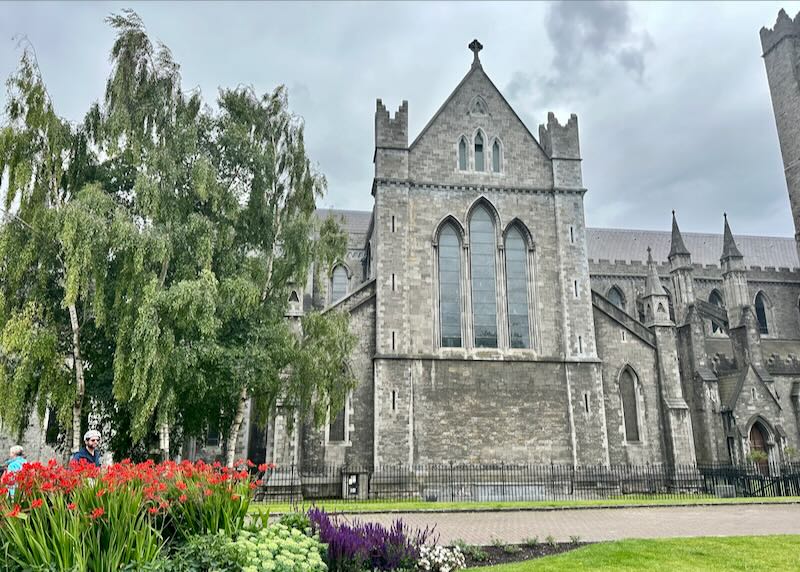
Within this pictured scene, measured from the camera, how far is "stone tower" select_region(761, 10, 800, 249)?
38.8 metres

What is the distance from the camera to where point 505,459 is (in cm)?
2159

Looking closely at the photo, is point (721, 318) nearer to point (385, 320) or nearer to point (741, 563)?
point (385, 320)

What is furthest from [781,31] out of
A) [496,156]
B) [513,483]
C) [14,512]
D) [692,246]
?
[14,512]

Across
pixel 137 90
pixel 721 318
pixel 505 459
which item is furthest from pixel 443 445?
pixel 721 318

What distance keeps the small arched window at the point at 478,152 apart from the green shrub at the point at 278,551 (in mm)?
20251

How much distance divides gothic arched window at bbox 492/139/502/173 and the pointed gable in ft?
0.14

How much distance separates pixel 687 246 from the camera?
44.0m

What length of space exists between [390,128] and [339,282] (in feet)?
40.9

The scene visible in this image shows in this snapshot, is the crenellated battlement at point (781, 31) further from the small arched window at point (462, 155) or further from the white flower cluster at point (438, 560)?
the white flower cluster at point (438, 560)

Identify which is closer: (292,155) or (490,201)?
(292,155)

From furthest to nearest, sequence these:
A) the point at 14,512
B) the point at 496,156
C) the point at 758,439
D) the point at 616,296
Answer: the point at 616,296 < the point at 758,439 < the point at 496,156 < the point at 14,512

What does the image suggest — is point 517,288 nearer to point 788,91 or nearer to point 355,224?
point 355,224

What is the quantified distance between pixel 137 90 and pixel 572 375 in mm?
18257

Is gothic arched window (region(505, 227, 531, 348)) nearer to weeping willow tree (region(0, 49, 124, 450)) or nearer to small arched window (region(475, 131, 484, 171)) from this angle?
small arched window (region(475, 131, 484, 171))
